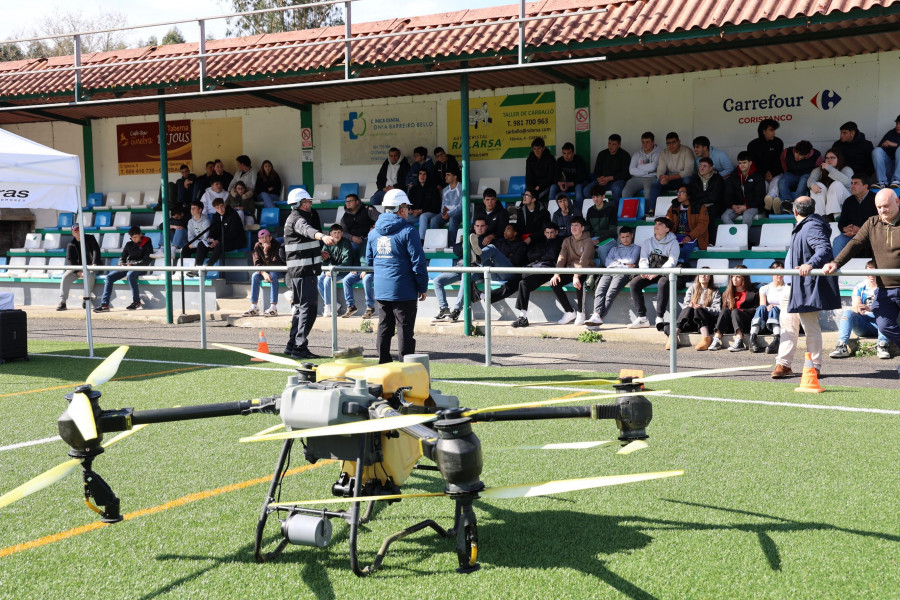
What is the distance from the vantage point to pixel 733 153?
15.7 m

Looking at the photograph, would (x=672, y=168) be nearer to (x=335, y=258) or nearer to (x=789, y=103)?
(x=789, y=103)

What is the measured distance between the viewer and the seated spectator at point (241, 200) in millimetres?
18594

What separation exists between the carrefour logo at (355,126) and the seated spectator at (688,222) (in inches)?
292

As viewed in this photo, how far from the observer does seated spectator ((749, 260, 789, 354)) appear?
36.8ft

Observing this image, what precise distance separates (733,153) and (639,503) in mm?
12226

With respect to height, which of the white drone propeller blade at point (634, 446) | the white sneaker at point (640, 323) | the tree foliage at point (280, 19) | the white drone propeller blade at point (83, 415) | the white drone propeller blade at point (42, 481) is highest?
the tree foliage at point (280, 19)

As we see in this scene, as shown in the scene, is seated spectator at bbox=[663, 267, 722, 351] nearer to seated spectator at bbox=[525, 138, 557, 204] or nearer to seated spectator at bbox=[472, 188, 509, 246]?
seated spectator at bbox=[472, 188, 509, 246]

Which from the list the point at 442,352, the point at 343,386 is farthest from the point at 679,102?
the point at 343,386

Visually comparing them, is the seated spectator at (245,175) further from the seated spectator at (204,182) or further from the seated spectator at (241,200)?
the seated spectator at (204,182)

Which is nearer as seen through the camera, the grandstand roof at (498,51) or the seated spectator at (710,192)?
the grandstand roof at (498,51)

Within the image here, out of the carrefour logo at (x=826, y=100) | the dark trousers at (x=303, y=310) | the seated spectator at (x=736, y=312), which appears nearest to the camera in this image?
the dark trousers at (x=303, y=310)

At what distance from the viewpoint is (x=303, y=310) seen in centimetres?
1093

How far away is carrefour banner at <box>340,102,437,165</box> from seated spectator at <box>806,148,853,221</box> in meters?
7.76

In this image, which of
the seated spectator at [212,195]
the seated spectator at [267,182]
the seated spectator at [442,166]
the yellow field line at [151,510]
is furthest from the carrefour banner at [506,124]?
the yellow field line at [151,510]
